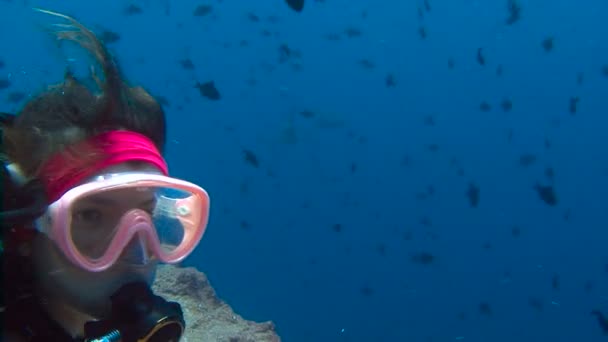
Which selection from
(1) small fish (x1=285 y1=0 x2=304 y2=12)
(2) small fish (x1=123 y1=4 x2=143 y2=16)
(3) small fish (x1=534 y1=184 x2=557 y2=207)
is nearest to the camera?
(1) small fish (x1=285 y1=0 x2=304 y2=12)

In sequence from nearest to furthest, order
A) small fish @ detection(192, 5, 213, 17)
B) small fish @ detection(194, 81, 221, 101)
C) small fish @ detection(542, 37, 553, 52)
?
small fish @ detection(194, 81, 221, 101) < small fish @ detection(542, 37, 553, 52) < small fish @ detection(192, 5, 213, 17)

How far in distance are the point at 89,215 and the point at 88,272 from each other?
0.71 feet

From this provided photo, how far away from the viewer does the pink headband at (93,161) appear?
6.20ft

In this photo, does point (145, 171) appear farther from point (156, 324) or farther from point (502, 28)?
point (502, 28)

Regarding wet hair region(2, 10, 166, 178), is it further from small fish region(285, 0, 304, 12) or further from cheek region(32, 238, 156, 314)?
small fish region(285, 0, 304, 12)

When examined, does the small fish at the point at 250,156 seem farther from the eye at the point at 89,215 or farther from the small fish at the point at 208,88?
the eye at the point at 89,215

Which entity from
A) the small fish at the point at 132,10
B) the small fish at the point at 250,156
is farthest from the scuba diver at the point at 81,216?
the small fish at the point at 132,10

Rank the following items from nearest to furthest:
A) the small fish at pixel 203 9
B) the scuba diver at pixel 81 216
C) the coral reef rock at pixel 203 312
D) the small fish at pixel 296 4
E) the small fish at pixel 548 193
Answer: the scuba diver at pixel 81 216 < the coral reef rock at pixel 203 312 < the small fish at pixel 296 4 < the small fish at pixel 548 193 < the small fish at pixel 203 9

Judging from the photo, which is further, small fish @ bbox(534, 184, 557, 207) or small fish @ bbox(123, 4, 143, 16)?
small fish @ bbox(123, 4, 143, 16)

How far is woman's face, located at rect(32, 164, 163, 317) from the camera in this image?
1.88m

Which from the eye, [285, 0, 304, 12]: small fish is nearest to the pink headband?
the eye

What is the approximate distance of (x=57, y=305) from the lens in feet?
6.17

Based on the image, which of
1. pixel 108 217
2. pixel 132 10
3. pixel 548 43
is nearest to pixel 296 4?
pixel 108 217

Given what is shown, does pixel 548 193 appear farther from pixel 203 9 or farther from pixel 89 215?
pixel 89 215
